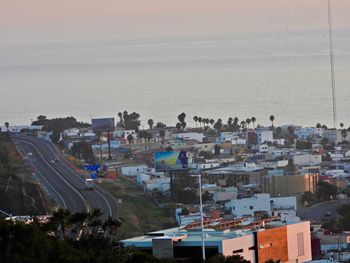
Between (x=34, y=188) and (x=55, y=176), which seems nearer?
(x=34, y=188)

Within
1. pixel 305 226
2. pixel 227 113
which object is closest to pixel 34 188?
pixel 305 226

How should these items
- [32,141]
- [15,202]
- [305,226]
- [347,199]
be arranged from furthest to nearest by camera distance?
1. [32,141]
2. [347,199]
3. [15,202]
4. [305,226]

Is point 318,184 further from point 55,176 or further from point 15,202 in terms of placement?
→ point 15,202

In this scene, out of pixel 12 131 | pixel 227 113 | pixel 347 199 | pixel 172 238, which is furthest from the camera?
pixel 227 113

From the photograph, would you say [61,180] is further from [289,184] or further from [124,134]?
[124,134]

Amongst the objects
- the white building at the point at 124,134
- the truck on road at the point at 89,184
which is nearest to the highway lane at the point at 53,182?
the truck on road at the point at 89,184

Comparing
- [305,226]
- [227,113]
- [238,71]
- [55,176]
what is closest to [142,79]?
[238,71]

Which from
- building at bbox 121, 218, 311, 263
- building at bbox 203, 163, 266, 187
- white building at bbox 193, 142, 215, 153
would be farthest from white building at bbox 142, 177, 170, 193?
building at bbox 121, 218, 311, 263
